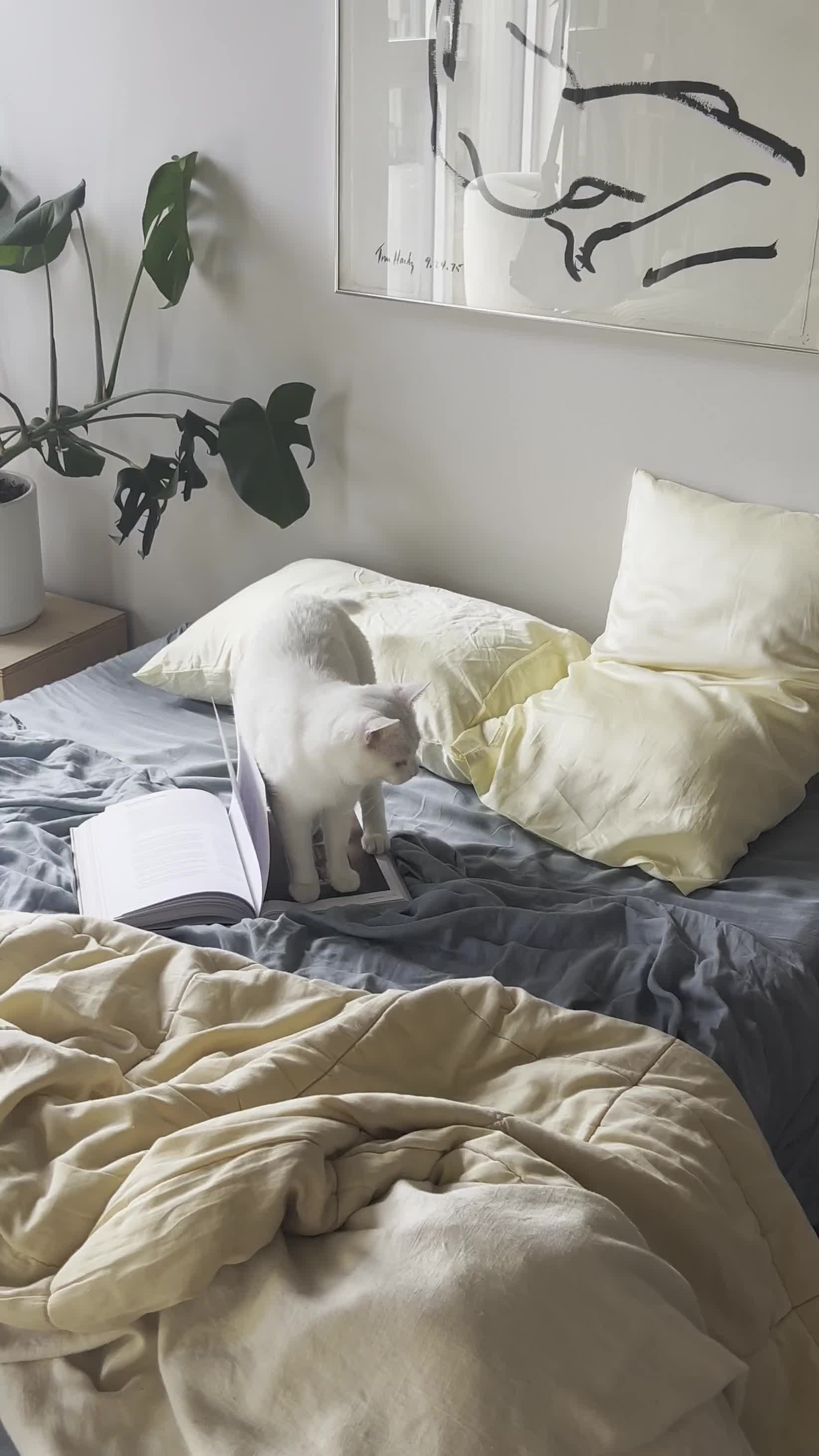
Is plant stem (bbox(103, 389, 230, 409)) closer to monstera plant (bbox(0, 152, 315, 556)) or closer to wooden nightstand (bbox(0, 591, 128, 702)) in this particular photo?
monstera plant (bbox(0, 152, 315, 556))

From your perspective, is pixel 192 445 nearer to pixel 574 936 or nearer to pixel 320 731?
pixel 320 731

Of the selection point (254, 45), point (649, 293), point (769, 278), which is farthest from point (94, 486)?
point (769, 278)

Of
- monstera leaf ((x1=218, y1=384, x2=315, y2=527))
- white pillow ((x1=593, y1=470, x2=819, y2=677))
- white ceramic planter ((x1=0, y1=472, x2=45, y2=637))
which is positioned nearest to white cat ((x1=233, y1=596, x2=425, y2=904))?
white pillow ((x1=593, y1=470, x2=819, y2=677))

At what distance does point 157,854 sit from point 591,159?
127cm

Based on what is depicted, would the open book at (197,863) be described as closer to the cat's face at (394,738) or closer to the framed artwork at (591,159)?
the cat's face at (394,738)

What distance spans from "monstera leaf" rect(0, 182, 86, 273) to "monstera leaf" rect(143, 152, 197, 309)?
0.59 ft

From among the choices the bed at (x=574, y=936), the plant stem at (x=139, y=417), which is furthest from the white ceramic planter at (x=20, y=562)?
the bed at (x=574, y=936)

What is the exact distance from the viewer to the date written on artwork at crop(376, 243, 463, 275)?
214cm

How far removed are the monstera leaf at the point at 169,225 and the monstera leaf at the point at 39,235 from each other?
181 millimetres

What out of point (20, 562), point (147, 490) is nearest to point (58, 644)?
point (20, 562)

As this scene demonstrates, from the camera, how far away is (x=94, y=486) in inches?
109

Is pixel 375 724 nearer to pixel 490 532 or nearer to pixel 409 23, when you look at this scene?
pixel 490 532

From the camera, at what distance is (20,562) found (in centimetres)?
252

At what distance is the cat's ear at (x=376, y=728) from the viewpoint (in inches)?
56.4
